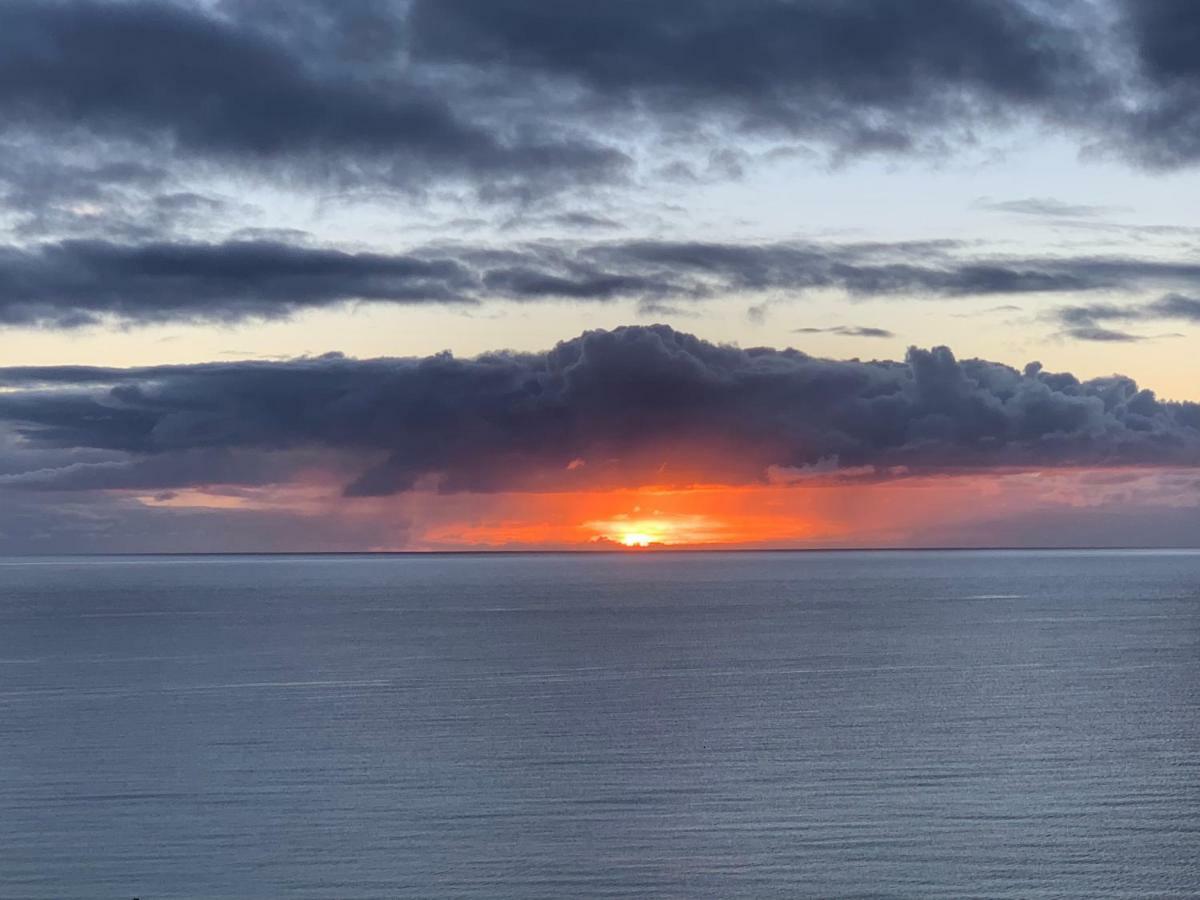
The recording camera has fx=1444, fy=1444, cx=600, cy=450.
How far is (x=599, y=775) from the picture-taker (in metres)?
59.4

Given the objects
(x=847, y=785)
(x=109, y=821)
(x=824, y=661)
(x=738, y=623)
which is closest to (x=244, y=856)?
(x=109, y=821)

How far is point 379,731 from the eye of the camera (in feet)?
234

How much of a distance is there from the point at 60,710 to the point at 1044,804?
53.9 metres

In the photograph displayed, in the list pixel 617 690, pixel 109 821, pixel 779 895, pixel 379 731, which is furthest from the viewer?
pixel 617 690

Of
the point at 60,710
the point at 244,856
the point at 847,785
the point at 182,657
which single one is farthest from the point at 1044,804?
the point at 182,657

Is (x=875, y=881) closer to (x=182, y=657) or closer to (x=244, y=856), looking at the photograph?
(x=244, y=856)

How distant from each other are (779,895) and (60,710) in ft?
174

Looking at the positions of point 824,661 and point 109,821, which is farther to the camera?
point 824,661

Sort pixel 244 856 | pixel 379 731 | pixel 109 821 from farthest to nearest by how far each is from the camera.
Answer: pixel 379 731 → pixel 109 821 → pixel 244 856

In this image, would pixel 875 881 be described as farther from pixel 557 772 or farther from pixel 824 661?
pixel 824 661

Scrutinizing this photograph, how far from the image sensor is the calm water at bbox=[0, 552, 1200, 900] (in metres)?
43.8

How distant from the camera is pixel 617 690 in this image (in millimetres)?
90375

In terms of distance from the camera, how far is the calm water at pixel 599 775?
1724 inches

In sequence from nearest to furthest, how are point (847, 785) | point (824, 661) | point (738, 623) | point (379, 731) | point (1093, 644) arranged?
1. point (847, 785)
2. point (379, 731)
3. point (824, 661)
4. point (1093, 644)
5. point (738, 623)
